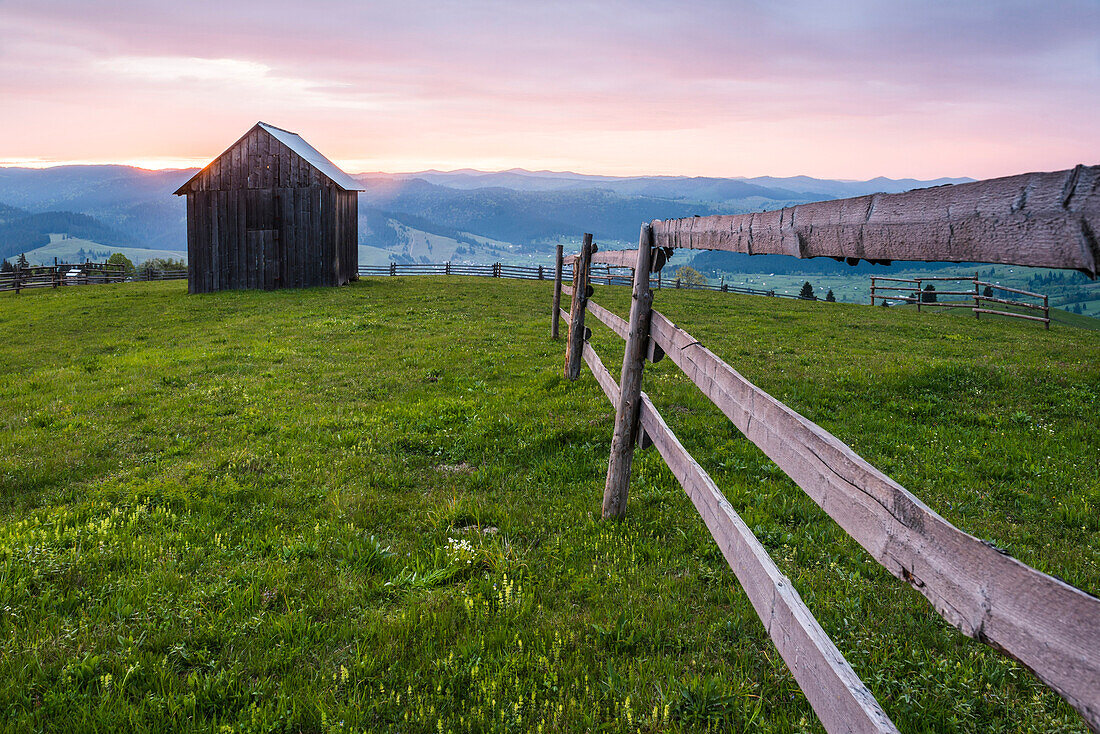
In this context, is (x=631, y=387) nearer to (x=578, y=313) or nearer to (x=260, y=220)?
(x=578, y=313)

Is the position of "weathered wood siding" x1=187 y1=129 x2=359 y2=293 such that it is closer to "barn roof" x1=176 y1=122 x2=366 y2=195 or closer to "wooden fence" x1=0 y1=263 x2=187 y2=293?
"barn roof" x1=176 y1=122 x2=366 y2=195

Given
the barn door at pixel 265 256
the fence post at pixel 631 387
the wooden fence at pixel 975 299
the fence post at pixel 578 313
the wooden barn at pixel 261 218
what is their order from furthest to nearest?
the barn door at pixel 265 256, the wooden barn at pixel 261 218, the wooden fence at pixel 975 299, the fence post at pixel 578 313, the fence post at pixel 631 387

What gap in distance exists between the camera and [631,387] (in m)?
6.00

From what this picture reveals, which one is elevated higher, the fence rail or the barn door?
the barn door

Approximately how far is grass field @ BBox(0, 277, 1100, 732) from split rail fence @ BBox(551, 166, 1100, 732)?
113 cm

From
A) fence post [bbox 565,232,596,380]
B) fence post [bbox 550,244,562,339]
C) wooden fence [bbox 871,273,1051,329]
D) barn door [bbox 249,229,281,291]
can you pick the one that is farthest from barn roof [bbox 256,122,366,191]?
wooden fence [bbox 871,273,1051,329]

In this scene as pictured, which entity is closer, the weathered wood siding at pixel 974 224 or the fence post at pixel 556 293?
the weathered wood siding at pixel 974 224

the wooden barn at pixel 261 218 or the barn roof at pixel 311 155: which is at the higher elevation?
the barn roof at pixel 311 155

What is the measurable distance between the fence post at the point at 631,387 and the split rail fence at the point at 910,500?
153 cm

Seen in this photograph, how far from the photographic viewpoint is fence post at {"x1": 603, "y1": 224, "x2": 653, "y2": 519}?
5703mm

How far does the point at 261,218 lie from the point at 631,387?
35370 mm

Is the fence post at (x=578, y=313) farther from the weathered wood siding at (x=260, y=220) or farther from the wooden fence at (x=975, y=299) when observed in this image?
the weathered wood siding at (x=260, y=220)

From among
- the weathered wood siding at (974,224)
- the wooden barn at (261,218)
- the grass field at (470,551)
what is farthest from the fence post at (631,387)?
the wooden barn at (261,218)

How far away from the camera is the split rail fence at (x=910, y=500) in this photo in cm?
154
